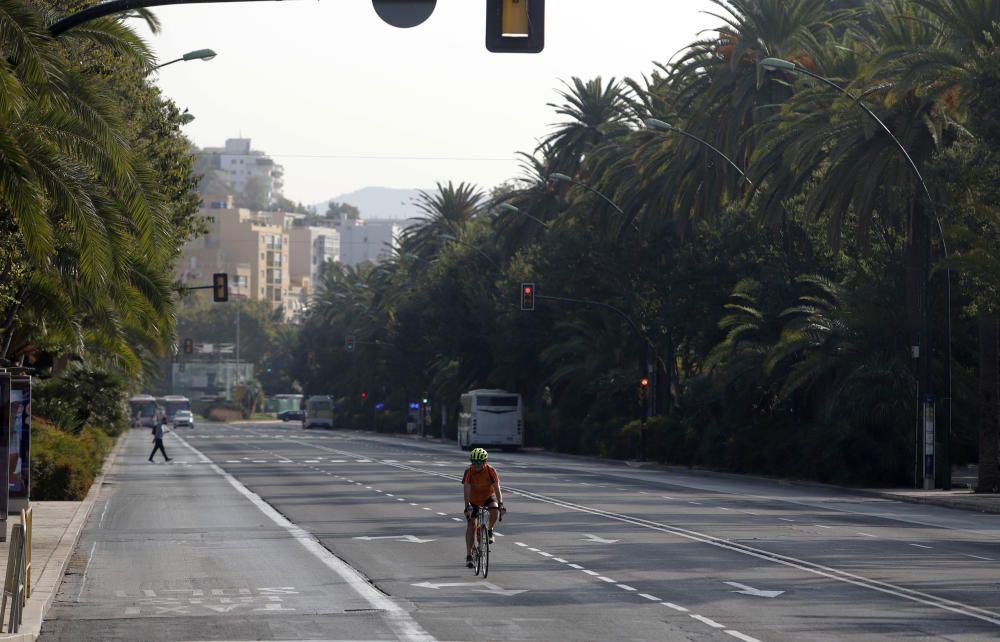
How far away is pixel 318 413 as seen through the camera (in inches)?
5536

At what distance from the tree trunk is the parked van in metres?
104

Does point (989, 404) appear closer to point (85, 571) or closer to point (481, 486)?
point (481, 486)

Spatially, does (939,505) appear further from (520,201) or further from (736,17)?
(520,201)

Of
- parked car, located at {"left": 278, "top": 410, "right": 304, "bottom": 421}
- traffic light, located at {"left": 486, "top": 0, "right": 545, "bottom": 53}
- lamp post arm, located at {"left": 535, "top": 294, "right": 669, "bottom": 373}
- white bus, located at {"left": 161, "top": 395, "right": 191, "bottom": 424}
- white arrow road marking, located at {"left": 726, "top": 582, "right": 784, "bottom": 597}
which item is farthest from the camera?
parked car, located at {"left": 278, "top": 410, "right": 304, "bottom": 421}

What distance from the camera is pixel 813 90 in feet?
145

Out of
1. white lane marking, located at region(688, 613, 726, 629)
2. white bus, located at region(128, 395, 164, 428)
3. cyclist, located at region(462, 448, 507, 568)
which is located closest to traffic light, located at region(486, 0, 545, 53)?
white lane marking, located at region(688, 613, 726, 629)

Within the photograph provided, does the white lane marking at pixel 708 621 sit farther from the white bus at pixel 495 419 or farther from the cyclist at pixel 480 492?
the white bus at pixel 495 419

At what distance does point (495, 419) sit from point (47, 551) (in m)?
56.4

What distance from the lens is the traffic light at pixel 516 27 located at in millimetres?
13078

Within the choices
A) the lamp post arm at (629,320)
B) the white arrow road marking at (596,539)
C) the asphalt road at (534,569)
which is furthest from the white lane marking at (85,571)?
the lamp post arm at (629,320)

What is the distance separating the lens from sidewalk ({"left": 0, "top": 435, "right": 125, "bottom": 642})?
14.8 metres

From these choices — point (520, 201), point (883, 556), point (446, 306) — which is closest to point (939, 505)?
point (883, 556)

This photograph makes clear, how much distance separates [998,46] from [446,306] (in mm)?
57406

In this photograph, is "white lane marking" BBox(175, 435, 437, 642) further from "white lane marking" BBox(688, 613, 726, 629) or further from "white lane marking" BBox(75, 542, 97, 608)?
"white lane marking" BBox(75, 542, 97, 608)
